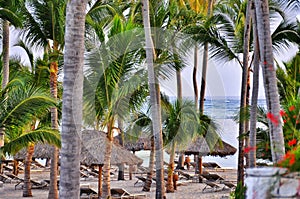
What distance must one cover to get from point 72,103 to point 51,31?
30.8 ft

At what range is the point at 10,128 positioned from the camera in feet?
38.1

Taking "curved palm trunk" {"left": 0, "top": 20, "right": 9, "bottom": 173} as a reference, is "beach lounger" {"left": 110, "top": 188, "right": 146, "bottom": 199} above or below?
below

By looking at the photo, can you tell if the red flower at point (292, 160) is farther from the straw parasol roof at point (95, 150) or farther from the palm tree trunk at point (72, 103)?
the straw parasol roof at point (95, 150)

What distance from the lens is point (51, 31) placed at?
15875mm

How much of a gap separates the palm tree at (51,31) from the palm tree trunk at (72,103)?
320 inches

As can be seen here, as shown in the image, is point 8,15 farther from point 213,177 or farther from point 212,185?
point 213,177

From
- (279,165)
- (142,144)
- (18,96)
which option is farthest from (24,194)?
(279,165)

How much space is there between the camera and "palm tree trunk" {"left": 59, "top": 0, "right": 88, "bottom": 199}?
6.73m

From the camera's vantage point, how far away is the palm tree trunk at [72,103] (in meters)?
6.73

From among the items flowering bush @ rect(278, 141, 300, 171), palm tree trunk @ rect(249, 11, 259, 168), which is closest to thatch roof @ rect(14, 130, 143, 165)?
palm tree trunk @ rect(249, 11, 259, 168)

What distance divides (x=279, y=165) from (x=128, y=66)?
33.8 ft

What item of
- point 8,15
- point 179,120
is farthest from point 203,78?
point 8,15

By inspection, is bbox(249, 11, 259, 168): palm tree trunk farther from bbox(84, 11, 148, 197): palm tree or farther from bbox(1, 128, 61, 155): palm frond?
bbox(1, 128, 61, 155): palm frond

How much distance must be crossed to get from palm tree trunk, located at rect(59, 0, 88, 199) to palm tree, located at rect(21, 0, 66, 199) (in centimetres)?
814
